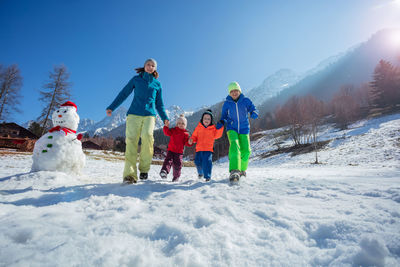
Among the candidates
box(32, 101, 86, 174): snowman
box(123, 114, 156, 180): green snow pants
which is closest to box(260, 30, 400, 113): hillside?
box(123, 114, 156, 180): green snow pants

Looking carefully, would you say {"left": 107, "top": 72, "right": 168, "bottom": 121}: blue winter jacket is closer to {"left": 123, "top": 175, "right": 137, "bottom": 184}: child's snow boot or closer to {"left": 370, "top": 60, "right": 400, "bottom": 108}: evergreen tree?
{"left": 123, "top": 175, "right": 137, "bottom": 184}: child's snow boot

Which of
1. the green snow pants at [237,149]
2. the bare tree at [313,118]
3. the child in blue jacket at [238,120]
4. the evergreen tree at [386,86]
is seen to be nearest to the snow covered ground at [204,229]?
the green snow pants at [237,149]

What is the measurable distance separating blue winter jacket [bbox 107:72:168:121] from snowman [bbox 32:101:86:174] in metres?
1.15

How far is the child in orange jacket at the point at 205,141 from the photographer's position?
415 centimetres

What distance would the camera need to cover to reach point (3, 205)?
188 centimetres

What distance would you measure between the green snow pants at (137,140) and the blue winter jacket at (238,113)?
5.34 ft

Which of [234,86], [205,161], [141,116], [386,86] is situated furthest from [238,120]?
[386,86]

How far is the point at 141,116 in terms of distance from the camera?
11.9 feet

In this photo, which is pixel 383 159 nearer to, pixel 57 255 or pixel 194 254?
pixel 194 254

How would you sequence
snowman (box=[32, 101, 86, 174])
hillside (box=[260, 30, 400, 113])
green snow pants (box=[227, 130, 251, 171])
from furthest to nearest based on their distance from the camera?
1. hillside (box=[260, 30, 400, 113])
2. snowman (box=[32, 101, 86, 174])
3. green snow pants (box=[227, 130, 251, 171])

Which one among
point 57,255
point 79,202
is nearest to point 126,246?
point 57,255

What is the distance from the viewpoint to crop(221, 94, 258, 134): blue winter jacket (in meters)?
3.84

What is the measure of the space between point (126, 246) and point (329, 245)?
52.8 inches

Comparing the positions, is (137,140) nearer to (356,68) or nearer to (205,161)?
(205,161)
